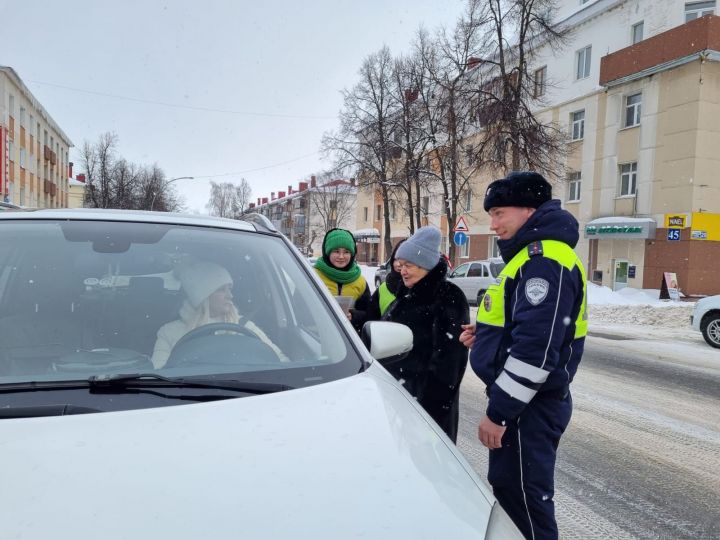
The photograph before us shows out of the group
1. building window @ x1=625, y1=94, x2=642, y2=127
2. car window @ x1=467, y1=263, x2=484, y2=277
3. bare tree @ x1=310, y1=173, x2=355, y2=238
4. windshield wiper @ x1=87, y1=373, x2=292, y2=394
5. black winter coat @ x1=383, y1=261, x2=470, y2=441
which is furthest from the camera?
bare tree @ x1=310, y1=173, x2=355, y2=238

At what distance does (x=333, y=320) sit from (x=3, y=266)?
1222 millimetres

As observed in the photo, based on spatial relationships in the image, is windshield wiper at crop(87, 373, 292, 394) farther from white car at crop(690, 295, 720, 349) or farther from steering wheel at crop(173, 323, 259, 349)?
white car at crop(690, 295, 720, 349)

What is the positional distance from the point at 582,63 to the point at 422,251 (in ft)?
95.2

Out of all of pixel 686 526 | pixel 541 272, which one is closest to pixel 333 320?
pixel 541 272

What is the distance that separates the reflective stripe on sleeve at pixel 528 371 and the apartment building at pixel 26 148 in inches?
1385

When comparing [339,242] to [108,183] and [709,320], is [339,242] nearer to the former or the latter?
[709,320]

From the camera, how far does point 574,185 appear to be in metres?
27.5

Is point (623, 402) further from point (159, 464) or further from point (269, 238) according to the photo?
point (159, 464)

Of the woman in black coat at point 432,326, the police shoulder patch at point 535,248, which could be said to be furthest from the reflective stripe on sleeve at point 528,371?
the woman in black coat at point 432,326

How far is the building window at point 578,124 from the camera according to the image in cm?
2725

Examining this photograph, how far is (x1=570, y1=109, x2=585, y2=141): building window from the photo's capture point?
27.2 m

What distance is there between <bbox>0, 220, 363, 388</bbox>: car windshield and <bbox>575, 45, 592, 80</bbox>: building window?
29166 millimetres

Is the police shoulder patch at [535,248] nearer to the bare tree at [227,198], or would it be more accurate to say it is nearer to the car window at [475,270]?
the car window at [475,270]

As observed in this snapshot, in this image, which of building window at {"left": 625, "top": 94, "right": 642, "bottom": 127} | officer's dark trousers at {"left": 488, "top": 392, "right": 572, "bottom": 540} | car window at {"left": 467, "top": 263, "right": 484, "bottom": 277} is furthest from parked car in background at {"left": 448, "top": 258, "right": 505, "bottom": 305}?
officer's dark trousers at {"left": 488, "top": 392, "right": 572, "bottom": 540}
